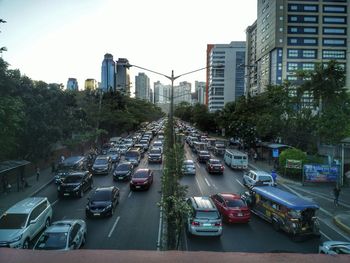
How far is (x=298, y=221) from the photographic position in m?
15.4

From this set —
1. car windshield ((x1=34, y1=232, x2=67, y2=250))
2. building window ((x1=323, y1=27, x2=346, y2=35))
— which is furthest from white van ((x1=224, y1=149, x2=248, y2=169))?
building window ((x1=323, y1=27, x2=346, y2=35))

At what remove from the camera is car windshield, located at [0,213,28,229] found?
547 inches

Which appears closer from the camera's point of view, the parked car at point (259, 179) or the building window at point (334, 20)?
the parked car at point (259, 179)

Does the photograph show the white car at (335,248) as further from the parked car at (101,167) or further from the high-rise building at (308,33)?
the high-rise building at (308,33)

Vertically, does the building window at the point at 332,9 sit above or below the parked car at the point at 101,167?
above

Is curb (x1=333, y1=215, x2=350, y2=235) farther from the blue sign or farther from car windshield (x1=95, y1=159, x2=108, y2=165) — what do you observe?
car windshield (x1=95, y1=159, x2=108, y2=165)

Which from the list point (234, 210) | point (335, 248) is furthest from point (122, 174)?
point (335, 248)

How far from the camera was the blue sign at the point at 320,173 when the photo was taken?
3106cm

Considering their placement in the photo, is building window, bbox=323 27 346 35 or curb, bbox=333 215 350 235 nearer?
curb, bbox=333 215 350 235

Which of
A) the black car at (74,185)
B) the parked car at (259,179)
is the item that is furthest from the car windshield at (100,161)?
the parked car at (259,179)

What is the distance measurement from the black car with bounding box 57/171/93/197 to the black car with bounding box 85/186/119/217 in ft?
13.4

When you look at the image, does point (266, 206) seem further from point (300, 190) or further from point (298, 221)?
point (300, 190)

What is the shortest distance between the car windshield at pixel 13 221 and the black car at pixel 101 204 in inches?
161

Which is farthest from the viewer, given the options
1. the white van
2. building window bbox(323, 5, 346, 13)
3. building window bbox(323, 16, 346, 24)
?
building window bbox(323, 5, 346, 13)
